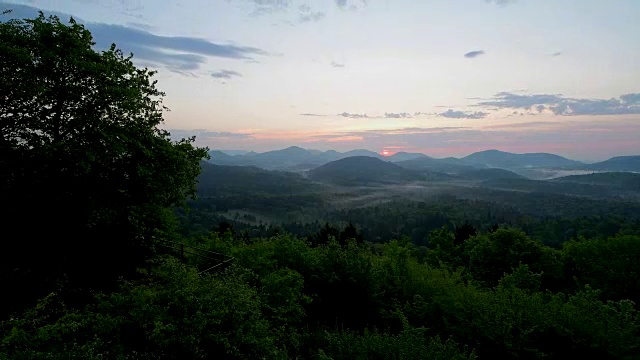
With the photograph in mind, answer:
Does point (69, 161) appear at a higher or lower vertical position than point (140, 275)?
higher

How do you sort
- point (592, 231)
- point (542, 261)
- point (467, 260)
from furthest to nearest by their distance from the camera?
point (592, 231)
point (467, 260)
point (542, 261)

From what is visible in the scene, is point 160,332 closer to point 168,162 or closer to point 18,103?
point 168,162

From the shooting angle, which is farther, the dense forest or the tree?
the tree

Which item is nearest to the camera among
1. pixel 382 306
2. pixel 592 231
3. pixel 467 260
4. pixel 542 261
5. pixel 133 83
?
pixel 133 83

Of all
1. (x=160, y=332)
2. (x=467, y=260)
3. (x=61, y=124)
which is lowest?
(x=467, y=260)

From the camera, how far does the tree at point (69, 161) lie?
18.9m

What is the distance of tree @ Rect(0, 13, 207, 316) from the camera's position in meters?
18.9

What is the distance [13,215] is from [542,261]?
5068cm

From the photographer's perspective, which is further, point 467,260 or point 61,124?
point 467,260

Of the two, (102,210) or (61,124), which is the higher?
(61,124)

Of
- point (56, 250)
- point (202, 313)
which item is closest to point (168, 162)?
point (56, 250)

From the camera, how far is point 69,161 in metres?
19.3

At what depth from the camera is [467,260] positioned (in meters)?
55.3

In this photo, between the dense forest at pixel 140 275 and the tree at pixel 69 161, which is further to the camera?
the tree at pixel 69 161
